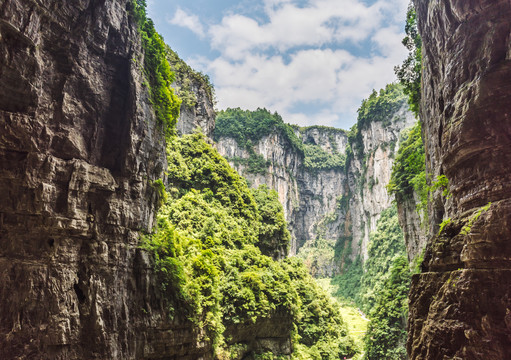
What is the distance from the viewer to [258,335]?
73.3ft

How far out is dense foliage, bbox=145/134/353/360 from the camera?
1505cm

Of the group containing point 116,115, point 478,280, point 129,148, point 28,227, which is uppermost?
point 116,115

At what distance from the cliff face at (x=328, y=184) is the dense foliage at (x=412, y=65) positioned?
144 ft

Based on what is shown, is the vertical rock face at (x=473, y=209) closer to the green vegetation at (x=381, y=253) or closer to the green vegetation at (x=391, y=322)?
the green vegetation at (x=391, y=322)

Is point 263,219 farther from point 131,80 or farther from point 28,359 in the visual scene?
point 28,359

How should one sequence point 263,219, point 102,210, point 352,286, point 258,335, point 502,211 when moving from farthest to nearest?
1. point 352,286
2. point 263,219
3. point 258,335
4. point 102,210
5. point 502,211

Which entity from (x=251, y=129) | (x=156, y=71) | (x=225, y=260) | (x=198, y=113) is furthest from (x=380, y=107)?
(x=156, y=71)

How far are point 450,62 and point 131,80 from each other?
37.3ft

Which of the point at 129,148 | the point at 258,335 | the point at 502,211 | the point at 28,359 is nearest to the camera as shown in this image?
the point at 502,211

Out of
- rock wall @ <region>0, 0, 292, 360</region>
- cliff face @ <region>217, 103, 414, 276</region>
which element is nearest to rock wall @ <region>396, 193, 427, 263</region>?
rock wall @ <region>0, 0, 292, 360</region>

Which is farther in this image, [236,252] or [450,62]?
[236,252]

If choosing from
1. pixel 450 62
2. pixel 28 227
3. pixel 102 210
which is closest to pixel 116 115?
pixel 102 210

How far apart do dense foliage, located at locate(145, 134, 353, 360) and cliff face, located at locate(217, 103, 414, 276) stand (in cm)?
3114

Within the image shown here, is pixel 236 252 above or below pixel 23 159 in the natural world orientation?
below
